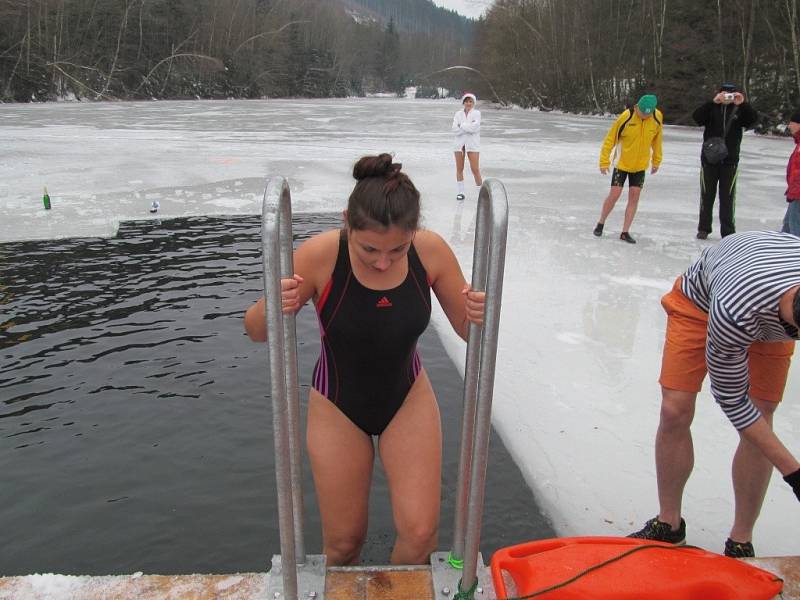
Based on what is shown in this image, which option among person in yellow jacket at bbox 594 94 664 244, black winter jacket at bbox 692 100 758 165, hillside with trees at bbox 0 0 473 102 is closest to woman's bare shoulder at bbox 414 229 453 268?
person in yellow jacket at bbox 594 94 664 244

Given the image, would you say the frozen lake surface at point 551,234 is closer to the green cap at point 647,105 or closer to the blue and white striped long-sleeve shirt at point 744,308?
the blue and white striped long-sleeve shirt at point 744,308

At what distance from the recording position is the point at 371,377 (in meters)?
2.15

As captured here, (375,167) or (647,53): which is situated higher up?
(647,53)

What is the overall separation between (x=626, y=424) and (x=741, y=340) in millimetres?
1512

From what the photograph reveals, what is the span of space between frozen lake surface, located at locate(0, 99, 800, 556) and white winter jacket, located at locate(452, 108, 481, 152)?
74 centimetres

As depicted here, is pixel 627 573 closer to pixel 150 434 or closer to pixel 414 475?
pixel 414 475

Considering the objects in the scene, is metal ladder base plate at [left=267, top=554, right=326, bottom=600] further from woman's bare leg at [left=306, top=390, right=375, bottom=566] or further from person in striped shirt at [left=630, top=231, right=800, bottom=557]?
person in striped shirt at [left=630, top=231, right=800, bottom=557]

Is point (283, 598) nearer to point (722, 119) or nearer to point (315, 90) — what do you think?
point (722, 119)

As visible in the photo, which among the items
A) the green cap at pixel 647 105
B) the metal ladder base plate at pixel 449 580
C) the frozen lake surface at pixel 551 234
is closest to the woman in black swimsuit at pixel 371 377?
the metal ladder base plate at pixel 449 580

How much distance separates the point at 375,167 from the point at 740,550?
1847 mm

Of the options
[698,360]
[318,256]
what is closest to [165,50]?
[318,256]

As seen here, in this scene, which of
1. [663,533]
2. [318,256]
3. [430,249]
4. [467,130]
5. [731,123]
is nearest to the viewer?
[318,256]

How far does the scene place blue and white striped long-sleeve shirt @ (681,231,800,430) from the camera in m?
1.79

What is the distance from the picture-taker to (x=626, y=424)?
324 cm
